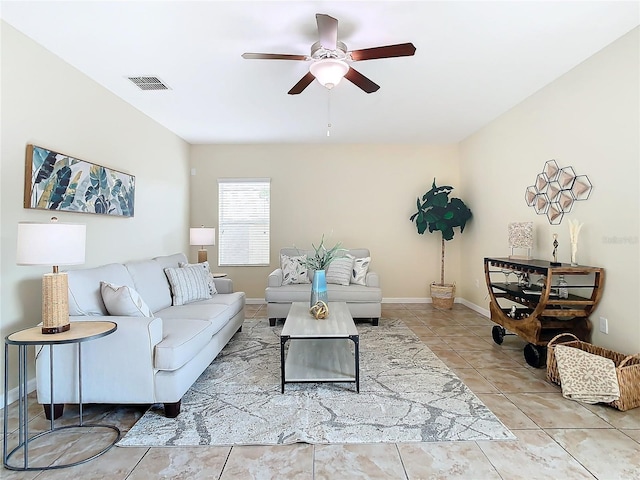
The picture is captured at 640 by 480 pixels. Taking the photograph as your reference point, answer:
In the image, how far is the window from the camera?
19.9 feet

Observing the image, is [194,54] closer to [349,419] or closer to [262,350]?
[262,350]

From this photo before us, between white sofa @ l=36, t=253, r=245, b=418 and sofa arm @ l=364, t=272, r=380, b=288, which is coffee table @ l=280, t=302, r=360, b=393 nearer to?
white sofa @ l=36, t=253, r=245, b=418

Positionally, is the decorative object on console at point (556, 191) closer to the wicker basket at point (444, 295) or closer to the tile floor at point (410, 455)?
the tile floor at point (410, 455)

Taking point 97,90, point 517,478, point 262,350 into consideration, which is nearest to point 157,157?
point 97,90

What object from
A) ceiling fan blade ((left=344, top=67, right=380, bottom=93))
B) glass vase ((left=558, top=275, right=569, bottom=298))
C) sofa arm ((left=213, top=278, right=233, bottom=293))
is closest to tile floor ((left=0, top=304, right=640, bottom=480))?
glass vase ((left=558, top=275, right=569, bottom=298))

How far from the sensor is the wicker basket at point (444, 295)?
218 inches

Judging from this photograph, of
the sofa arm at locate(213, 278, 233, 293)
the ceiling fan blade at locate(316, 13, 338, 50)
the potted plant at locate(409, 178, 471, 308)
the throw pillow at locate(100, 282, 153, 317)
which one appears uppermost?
the ceiling fan blade at locate(316, 13, 338, 50)

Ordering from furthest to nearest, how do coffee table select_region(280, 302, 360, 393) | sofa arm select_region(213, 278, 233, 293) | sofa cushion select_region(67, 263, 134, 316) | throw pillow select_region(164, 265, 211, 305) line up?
sofa arm select_region(213, 278, 233, 293), throw pillow select_region(164, 265, 211, 305), coffee table select_region(280, 302, 360, 393), sofa cushion select_region(67, 263, 134, 316)

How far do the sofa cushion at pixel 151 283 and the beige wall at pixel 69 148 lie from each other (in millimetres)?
465

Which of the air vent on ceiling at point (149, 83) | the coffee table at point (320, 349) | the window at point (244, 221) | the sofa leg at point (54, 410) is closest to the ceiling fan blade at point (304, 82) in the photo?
the air vent on ceiling at point (149, 83)

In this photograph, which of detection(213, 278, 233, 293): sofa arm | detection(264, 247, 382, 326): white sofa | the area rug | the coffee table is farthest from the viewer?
detection(264, 247, 382, 326): white sofa

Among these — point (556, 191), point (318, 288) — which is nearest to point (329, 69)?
point (318, 288)

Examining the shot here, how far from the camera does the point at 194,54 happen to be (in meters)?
2.97

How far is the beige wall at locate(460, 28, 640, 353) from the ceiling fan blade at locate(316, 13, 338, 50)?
2.29 m
